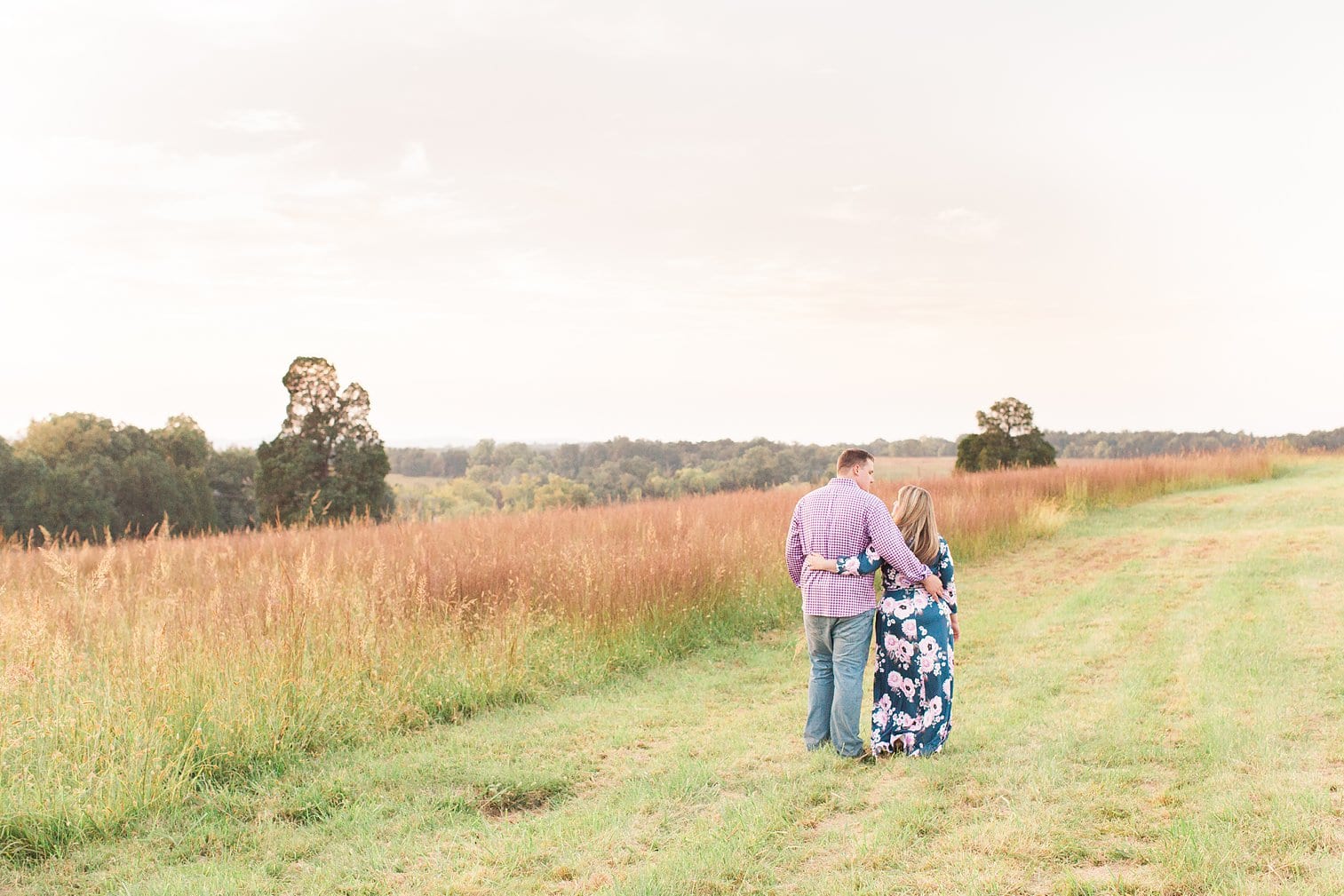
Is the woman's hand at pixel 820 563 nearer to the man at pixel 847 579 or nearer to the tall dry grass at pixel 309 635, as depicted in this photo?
the man at pixel 847 579

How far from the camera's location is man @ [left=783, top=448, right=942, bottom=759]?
18.0ft

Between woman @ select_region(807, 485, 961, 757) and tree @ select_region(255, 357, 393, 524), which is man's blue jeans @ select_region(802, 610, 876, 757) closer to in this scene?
woman @ select_region(807, 485, 961, 757)

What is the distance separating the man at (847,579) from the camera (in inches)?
216

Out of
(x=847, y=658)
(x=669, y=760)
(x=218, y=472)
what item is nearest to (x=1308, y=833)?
(x=847, y=658)

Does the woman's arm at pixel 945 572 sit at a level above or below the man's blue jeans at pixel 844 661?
above

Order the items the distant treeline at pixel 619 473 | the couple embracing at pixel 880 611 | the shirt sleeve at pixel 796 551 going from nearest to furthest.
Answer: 1. the couple embracing at pixel 880 611
2. the shirt sleeve at pixel 796 551
3. the distant treeline at pixel 619 473

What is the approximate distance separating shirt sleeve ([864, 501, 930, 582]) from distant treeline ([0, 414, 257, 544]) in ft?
73.2

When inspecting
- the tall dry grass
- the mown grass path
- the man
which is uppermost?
the man

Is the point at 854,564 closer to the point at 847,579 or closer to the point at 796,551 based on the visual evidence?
the point at 847,579

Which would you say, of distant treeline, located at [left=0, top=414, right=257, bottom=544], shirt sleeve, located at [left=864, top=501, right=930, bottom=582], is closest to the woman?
shirt sleeve, located at [left=864, top=501, right=930, bottom=582]

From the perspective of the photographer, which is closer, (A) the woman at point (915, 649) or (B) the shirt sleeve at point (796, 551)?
(A) the woman at point (915, 649)

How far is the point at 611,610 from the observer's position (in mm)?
9094

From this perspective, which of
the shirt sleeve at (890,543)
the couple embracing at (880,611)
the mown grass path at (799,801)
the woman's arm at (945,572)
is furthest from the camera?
the woman's arm at (945,572)

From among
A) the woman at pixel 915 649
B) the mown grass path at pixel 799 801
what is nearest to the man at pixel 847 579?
the woman at pixel 915 649
